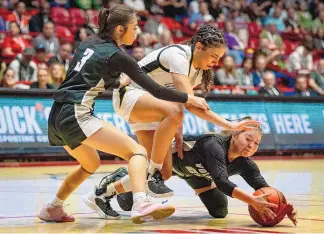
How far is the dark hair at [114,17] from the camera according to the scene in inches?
243

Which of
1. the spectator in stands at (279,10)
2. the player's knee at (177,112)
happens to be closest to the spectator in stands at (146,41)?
the spectator in stands at (279,10)

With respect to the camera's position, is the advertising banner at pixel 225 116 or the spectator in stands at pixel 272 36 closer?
the advertising banner at pixel 225 116

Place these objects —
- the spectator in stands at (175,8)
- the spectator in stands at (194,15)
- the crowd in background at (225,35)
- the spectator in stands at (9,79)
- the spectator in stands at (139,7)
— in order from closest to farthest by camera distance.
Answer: the spectator in stands at (9,79) → the crowd in background at (225,35) → the spectator in stands at (139,7) → the spectator in stands at (194,15) → the spectator in stands at (175,8)

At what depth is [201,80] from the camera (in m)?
7.05

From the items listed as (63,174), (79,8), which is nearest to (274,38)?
(79,8)

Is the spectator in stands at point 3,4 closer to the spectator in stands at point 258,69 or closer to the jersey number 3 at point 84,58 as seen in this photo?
the spectator in stands at point 258,69

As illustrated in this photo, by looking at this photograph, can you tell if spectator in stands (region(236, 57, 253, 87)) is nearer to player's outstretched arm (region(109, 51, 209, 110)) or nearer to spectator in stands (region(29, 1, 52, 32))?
spectator in stands (region(29, 1, 52, 32))

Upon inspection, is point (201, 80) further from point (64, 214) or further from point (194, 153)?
point (64, 214)

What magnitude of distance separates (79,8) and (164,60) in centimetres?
1214

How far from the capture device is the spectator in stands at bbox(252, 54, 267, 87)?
17.4 meters

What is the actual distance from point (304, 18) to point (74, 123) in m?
17.1

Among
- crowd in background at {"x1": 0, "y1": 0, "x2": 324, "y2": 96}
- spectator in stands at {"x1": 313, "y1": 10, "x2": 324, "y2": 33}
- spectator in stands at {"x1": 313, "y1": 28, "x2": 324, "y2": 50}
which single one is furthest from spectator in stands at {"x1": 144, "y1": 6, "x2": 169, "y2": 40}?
spectator in stands at {"x1": 313, "y1": 10, "x2": 324, "y2": 33}

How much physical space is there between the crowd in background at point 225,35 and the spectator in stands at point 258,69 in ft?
0.07

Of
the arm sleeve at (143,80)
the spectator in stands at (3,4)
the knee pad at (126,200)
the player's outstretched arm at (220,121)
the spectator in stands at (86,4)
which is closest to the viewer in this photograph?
the arm sleeve at (143,80)
